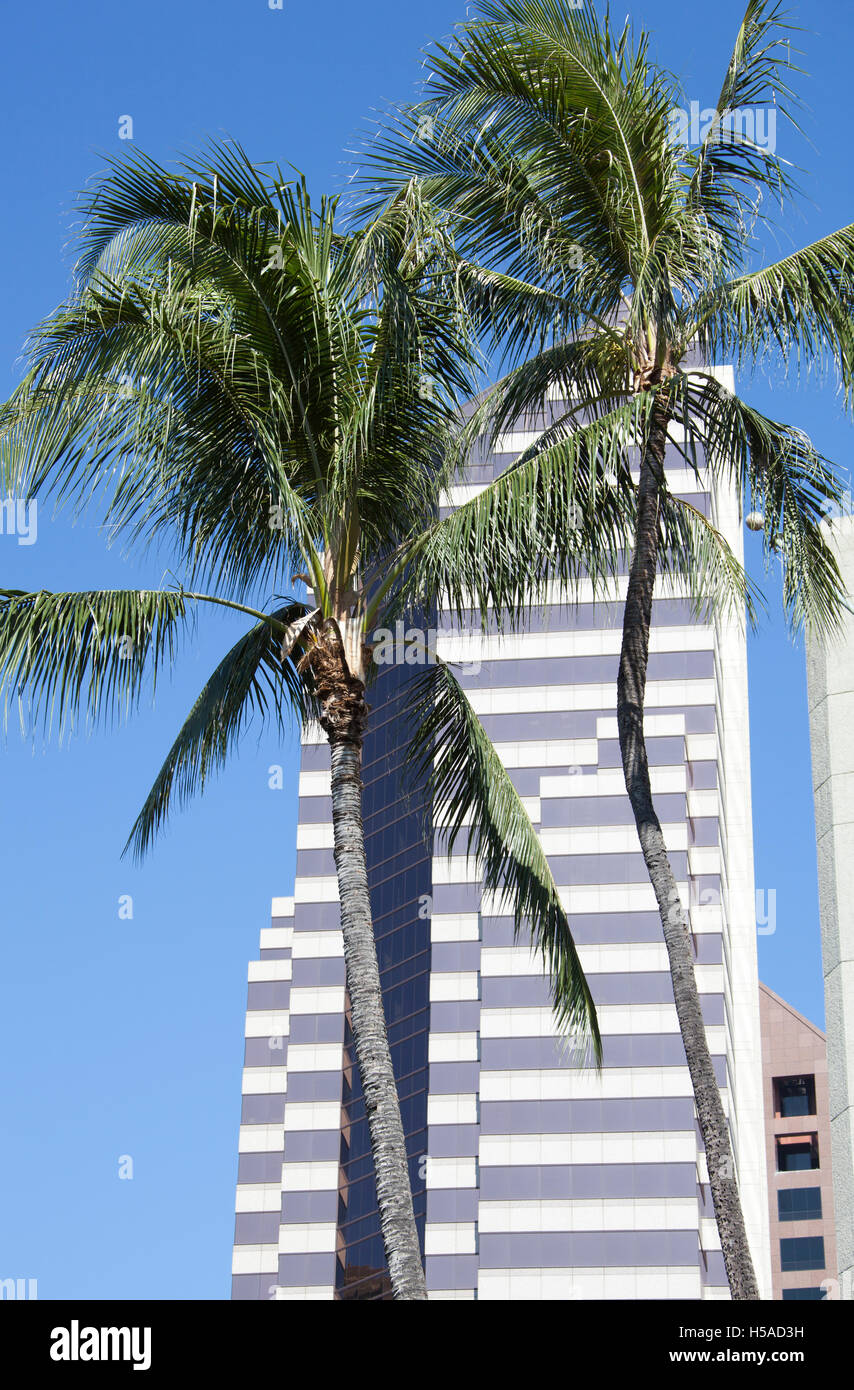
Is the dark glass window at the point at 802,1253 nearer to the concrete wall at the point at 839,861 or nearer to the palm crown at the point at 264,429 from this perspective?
the concrete wall at the point at 839,861

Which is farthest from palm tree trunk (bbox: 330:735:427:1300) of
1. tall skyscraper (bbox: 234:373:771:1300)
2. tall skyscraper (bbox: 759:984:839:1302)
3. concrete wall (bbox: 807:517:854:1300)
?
tall skyscraper (bbox: 759:984:839:1302)

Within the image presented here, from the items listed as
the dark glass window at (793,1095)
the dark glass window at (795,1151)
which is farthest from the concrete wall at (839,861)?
the dark glass window at (793,1095)

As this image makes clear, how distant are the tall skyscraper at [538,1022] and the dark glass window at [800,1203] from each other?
27.4 metres

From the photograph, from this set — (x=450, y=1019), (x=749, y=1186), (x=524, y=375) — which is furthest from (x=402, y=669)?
(x=524, y=375)

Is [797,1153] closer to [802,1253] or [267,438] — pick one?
[802,1253]

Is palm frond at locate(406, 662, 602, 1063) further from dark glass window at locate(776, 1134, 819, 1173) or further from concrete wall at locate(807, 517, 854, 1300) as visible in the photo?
dark glass window at locate(776, 1134, 819, 1173)

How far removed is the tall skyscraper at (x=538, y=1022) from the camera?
83062 mm

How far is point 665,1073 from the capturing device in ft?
276

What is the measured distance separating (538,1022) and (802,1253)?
46.6m

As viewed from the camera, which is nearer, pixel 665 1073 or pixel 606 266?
pixel 606 266

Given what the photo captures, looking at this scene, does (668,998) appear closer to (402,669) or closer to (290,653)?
(402,669)

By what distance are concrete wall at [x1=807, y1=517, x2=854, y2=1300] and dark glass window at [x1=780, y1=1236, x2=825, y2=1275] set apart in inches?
4077

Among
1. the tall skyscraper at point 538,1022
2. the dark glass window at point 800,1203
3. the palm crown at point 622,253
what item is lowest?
the dark glass window at point 800,1203
